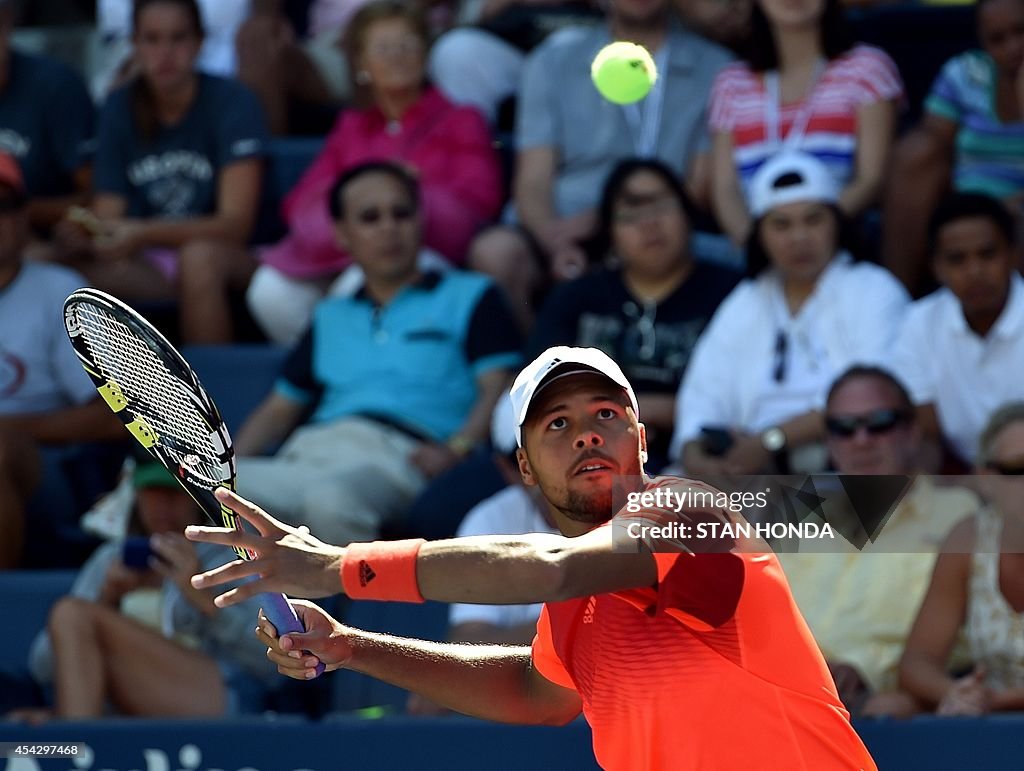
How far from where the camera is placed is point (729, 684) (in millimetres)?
3225

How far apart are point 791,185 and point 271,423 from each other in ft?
6.88

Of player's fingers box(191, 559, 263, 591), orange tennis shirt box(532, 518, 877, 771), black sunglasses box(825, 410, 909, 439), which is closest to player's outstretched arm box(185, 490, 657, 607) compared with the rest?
player's fingers box(191, 559, 263, 591)

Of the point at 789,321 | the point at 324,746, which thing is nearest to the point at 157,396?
the point at 324,746

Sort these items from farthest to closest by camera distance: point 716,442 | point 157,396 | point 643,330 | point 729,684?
point 643,330, point 716,442, point 157,396, point 729,684

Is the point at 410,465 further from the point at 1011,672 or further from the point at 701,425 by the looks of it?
the point at 1011,672

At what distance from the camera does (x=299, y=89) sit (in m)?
8.07

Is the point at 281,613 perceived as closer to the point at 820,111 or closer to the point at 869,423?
the point at 869,423

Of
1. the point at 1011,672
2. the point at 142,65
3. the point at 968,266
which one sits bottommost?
the point at 1011,672

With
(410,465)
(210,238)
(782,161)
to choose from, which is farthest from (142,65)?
(782,161)

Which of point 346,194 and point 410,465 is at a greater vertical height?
point 346,194

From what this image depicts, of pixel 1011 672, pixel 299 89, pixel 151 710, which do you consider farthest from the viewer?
pixel 299 89

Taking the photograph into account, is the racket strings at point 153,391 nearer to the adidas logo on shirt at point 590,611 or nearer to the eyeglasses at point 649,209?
the adidas logo on shirt at point 590,611

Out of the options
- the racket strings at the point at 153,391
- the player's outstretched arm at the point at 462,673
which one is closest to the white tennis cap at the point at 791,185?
the player's outstretched arm at the point at 462,673

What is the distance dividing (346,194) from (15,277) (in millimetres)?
1332
